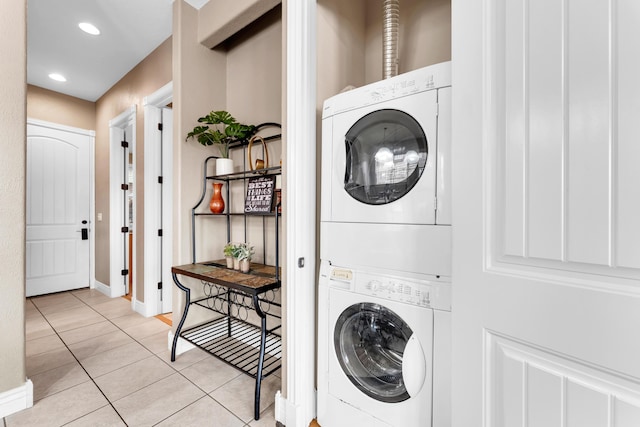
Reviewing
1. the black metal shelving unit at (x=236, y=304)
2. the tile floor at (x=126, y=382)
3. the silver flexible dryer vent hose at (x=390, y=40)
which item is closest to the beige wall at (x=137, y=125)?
the tile floor at (x=126, y=382)

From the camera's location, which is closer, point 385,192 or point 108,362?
point 385,192

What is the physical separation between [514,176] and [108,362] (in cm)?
281

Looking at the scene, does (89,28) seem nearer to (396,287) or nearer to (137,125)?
(137,125)

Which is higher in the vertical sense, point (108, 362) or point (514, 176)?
point (514, 176)

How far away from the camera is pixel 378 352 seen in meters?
1.31

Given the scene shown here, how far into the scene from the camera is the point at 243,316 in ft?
7.97

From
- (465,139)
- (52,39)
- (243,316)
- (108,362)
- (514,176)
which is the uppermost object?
(52,39)

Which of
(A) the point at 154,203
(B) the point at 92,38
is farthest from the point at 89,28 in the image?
(A) the point at 154,203

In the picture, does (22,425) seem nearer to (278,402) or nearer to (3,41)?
(278,402)

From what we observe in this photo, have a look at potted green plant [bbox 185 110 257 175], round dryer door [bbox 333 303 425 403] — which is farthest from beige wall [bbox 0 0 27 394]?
round dryer door [bbox 333 303 425 403]

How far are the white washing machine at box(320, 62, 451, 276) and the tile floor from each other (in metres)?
1.11

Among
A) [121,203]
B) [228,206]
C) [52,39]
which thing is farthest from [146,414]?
[52,39]

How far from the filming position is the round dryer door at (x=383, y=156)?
1160mm

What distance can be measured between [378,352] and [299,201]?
82 centimetres
